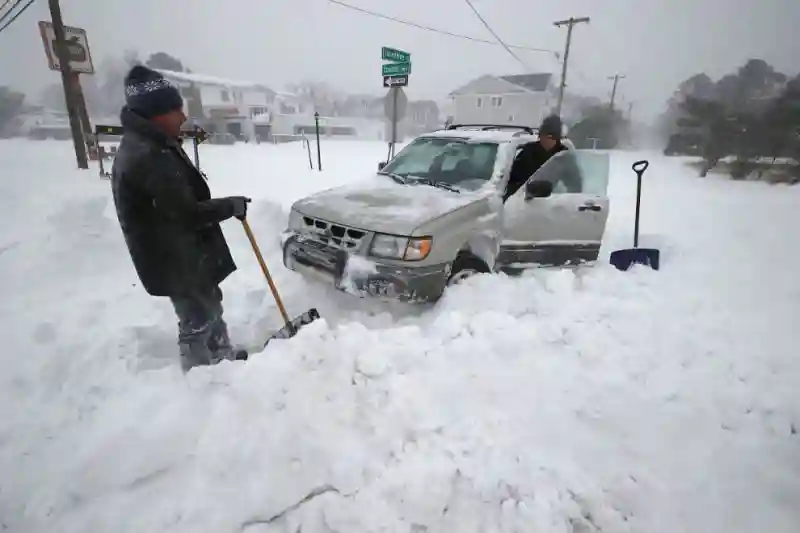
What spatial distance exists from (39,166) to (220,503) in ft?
49.8

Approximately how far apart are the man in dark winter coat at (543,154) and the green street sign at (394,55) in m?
4.09

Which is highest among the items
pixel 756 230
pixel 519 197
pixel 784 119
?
pixel 784 119

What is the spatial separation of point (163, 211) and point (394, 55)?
6.63m

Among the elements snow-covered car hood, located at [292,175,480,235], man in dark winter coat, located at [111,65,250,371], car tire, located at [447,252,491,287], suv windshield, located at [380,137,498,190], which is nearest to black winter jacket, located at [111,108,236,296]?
man in dark winter coat, located at [111,65,250,371]

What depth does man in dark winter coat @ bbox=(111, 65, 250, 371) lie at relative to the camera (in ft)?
7.52

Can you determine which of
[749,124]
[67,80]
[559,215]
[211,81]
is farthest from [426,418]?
[211,81]

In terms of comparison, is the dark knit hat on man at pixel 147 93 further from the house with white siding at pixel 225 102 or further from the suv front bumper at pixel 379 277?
the house with white siding at pixel 225 102

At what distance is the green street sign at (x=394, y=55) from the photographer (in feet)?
24.9

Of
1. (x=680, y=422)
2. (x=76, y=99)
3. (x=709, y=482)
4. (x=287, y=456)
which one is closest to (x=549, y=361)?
(x=680, y=422)

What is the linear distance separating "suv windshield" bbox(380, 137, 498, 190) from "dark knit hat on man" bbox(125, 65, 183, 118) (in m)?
2.46

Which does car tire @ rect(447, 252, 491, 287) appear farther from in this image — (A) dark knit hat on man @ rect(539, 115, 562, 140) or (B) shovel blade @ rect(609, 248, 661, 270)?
(B) shovel blade @ rect(609, 248, 661, 270)

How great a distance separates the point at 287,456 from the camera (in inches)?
73.5

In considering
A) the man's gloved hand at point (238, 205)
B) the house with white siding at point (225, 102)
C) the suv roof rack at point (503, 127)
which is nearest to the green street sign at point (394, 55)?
the suv roof rack at point (503, 127)

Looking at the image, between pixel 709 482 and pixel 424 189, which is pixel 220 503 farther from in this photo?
pixel 424 189
